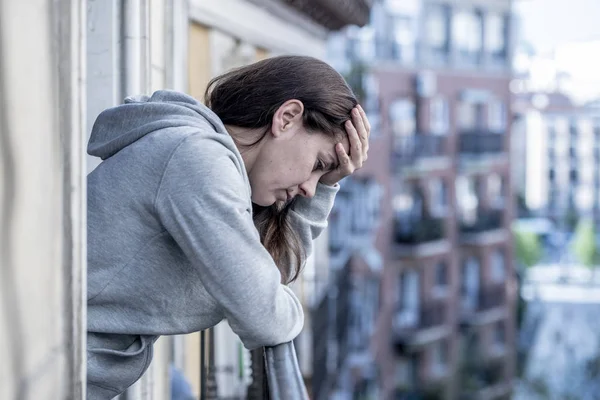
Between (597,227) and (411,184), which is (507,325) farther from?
(597,227)

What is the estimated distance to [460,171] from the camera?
75.9 ft

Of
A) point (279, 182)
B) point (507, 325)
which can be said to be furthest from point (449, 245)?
point (279, 182)

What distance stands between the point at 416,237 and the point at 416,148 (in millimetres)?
1876

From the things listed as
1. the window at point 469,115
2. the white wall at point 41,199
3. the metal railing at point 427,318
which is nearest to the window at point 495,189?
the window at point 469,115

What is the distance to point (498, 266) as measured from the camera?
25141 millimetres

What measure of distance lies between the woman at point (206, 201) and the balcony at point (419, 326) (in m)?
20.1

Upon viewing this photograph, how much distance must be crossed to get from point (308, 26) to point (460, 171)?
15.7 meters

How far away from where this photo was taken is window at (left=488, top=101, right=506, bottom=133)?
949 inches

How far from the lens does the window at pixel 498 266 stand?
24688 mm

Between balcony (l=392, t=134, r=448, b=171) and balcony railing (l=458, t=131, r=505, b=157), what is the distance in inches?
21.9

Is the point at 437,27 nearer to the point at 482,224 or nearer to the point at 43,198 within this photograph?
the point at 482,224

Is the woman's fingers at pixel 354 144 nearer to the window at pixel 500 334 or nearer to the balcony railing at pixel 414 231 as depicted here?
the balcony railing at pixel 414 231

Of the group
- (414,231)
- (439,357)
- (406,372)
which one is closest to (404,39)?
(414,231)

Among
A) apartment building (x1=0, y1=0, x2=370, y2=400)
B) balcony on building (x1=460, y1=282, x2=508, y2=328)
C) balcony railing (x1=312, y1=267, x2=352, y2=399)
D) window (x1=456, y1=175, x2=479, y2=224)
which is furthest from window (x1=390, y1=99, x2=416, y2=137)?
apartment building (x1=0, y1=0, x2=370, y2=400)
